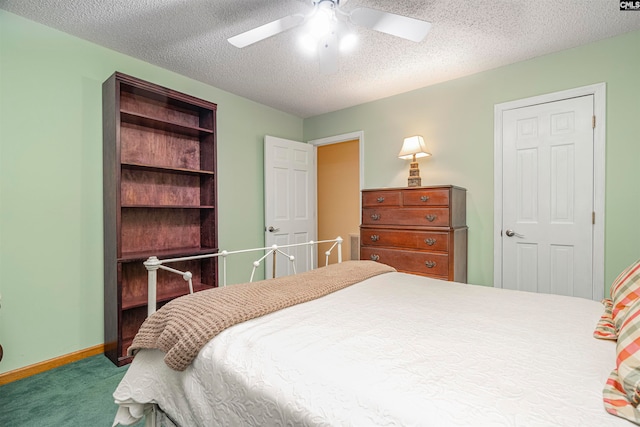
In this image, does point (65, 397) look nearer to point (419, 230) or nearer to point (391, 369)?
point (391, 369)

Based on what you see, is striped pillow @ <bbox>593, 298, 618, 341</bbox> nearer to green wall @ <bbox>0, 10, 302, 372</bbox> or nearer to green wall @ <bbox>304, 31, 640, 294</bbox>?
green wall @ <bbox>304, 31, 640, 294</bbox>

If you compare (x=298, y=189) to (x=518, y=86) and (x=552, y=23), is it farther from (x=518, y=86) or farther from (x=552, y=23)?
(x=552, y=23)

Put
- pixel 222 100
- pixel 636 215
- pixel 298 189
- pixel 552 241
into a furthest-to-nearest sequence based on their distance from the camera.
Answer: pixel 298 189
pixel 222 100
pixel 552 241
pixel 636 215

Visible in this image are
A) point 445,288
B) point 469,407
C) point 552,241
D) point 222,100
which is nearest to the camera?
point 469,407

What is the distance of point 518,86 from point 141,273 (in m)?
3.87

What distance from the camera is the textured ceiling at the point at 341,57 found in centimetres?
201

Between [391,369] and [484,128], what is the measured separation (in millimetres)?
2884

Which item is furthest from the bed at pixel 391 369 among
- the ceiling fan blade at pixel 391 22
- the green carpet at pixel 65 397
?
the ceiling fan blade at pixel 391 22

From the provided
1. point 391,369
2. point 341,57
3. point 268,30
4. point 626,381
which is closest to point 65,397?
point 391,369

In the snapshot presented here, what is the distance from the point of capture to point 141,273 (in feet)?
8.99

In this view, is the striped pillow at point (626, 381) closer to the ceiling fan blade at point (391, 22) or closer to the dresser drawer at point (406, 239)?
the ceiling fan blade at point (391, 22)

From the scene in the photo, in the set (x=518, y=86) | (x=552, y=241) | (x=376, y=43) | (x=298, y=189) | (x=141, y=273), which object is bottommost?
(x=141, y=273)

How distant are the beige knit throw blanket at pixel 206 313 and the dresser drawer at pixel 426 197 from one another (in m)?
1.55

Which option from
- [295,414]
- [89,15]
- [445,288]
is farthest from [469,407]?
[89,15]
